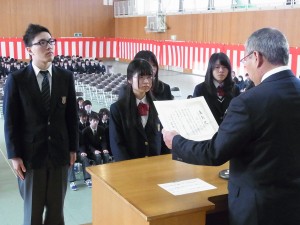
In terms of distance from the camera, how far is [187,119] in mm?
2223

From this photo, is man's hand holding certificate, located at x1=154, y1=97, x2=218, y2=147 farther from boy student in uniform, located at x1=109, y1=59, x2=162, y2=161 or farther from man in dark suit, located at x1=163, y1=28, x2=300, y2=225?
boy student in uniform, located at x1=109, y1=59, x2=162, y2=161

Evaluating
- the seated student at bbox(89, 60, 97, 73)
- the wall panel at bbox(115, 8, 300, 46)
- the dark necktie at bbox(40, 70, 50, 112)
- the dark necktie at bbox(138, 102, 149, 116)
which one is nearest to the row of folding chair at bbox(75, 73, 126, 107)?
the seated student at bbox(89, 60, 97, 73)

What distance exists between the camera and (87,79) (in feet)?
42.6

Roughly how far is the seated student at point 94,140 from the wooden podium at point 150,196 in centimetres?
284

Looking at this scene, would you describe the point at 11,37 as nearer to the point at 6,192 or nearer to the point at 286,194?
the point at 6,192

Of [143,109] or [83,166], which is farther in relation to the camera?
[83,166]

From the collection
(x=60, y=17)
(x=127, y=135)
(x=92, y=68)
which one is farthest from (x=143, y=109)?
(x=60, y=17)

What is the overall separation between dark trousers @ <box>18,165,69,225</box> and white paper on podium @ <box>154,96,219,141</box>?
1268 mm

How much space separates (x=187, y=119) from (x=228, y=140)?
48 cm

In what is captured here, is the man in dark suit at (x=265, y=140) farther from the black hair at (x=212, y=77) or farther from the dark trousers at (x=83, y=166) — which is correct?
the dark trousers at (x=83, y=166)

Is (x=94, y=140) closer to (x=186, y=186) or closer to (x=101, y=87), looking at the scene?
(x=186, y=186)

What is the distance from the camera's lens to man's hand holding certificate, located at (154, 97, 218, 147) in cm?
216

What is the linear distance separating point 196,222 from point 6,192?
11.6 ft

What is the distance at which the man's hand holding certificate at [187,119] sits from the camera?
216 cm
